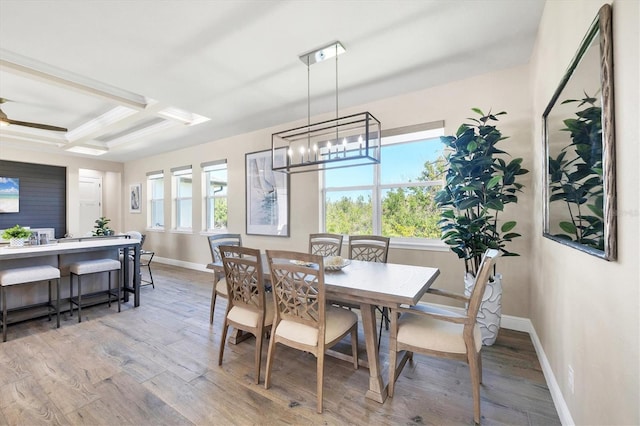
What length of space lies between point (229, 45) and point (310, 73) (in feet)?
2.91

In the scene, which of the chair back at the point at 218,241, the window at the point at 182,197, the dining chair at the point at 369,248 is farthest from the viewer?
the window at the point at 182,197

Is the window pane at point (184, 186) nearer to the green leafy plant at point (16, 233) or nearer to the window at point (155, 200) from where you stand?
the window at point (155, 200)

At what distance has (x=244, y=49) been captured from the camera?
8.45 ft

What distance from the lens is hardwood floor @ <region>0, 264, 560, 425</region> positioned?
173 cm

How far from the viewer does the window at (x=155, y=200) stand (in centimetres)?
693

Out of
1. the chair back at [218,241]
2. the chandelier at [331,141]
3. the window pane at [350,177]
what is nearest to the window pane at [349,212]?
the window pane at [350,177]

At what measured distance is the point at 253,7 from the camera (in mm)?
2059

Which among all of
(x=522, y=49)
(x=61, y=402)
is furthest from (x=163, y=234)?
(x=522, y=49)

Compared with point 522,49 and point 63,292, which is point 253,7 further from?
point 63,292

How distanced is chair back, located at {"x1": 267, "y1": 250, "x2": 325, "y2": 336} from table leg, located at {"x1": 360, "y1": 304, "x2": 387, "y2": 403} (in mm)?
349

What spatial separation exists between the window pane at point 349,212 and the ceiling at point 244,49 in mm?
1294

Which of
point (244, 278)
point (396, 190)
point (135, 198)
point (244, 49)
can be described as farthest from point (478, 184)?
point (135, 198)

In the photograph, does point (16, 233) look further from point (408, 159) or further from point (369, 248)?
point (408, 159)

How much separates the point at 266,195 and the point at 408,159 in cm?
249
